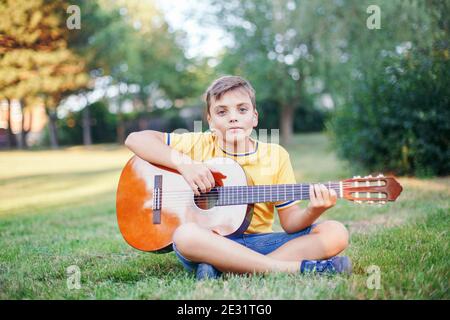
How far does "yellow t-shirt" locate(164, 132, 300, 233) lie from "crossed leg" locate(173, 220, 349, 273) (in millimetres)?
254

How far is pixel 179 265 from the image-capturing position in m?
2.78

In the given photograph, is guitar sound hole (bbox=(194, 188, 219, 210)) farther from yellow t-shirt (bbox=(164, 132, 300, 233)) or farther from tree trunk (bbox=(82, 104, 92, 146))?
tree trunk (bbox=(82, 104, 92, 146))

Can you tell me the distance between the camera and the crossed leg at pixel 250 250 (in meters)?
2.28

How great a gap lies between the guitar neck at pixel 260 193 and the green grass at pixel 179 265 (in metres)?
0.41

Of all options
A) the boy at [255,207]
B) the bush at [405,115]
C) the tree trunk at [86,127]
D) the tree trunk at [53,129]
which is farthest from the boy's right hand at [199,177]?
the tree trunk at [86,127]

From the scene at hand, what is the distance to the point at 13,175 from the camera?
8398mm

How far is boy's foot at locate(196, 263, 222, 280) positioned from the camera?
7.52 ft

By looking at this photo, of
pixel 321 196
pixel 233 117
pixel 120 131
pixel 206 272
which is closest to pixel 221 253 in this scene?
pixel 206 272

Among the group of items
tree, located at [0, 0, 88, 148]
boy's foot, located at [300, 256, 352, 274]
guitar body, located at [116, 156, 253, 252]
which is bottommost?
boy's foot, located at [300, 256, 352, 274]

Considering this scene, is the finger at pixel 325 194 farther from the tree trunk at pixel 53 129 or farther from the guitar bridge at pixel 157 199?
the tree trunk at pixel 53 129

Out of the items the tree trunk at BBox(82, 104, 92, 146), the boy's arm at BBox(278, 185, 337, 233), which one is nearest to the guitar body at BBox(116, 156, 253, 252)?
the boy's arm at BBox(278, 185, 337, 233)

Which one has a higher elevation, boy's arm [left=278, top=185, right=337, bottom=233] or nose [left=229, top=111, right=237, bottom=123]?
nose [left=229, top=111, right=237, bottom=123]

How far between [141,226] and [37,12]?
Result: 4434mm

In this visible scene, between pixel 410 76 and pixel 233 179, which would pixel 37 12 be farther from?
pixel 410 76
